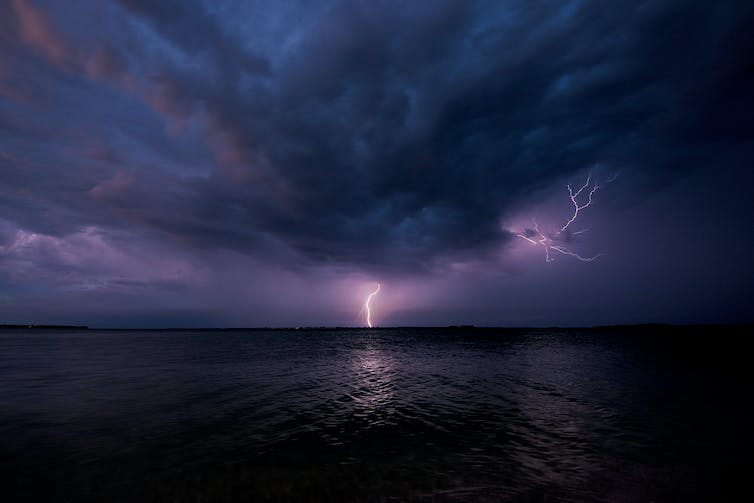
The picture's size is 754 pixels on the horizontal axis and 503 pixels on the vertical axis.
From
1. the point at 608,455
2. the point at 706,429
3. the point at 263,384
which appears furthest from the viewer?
the point at 263,384

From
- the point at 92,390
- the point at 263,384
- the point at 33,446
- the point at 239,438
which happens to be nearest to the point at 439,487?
the point at 239,438

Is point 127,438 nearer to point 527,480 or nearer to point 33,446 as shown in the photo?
point 33,446

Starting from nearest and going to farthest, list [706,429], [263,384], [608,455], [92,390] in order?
1. [608,455]
2. [706,429]
3. [92,390]
4. [263,384]

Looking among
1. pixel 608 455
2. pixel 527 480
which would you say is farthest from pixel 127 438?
pixel 608 455

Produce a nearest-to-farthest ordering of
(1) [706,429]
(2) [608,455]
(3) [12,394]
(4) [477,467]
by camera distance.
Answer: (4) [477,467], (2) [608,455], (1) [706,429], (3) [12,394]

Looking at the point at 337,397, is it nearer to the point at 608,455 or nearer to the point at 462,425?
the point at 462,425

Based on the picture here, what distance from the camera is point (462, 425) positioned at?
15133 mm

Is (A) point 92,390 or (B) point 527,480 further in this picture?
(A) point 92,390

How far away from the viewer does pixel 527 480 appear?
9578 millimetres

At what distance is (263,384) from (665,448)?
80.8 feet

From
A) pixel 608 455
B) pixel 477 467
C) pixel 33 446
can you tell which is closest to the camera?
pixel 477 467

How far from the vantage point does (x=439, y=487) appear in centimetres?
916

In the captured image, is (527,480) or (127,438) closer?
(527,480)

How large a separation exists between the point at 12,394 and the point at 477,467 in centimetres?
2885
